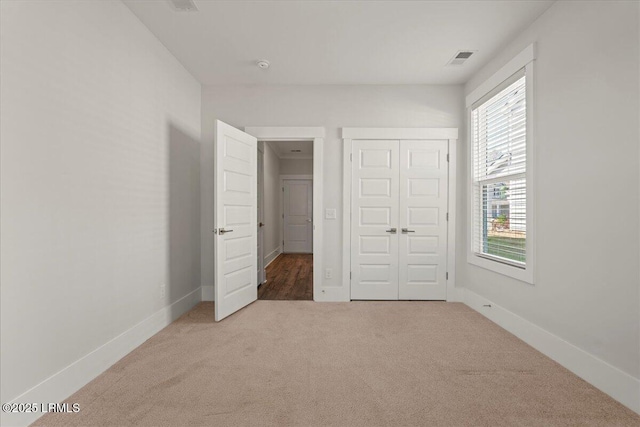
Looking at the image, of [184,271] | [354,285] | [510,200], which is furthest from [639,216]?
[184,271]

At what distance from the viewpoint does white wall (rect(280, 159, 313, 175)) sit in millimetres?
8180

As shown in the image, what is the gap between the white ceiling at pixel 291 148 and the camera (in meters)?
6.55

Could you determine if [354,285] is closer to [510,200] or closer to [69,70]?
[510,200]

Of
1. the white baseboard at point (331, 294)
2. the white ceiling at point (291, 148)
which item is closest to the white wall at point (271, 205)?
the white ceiling at point (291, 148)

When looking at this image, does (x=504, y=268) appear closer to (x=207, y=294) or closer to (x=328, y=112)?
(x=328, y=112)

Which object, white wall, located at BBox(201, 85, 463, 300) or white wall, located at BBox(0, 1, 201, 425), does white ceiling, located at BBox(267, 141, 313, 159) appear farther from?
white wall, located at BBox(0, 1, 201, 425)

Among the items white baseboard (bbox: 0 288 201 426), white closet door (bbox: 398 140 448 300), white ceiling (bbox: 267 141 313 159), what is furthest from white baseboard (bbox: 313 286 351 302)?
white ceiling (bbox: 267 141 313 159)

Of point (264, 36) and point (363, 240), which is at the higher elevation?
point (264, 36)

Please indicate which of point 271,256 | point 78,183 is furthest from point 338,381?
point 271,256

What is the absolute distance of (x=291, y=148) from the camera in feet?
23.3

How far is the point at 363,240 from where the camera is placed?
3877mm

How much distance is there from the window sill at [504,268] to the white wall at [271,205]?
401 centimetres

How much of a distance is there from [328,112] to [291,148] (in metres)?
3.35

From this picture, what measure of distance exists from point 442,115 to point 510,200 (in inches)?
57.4
